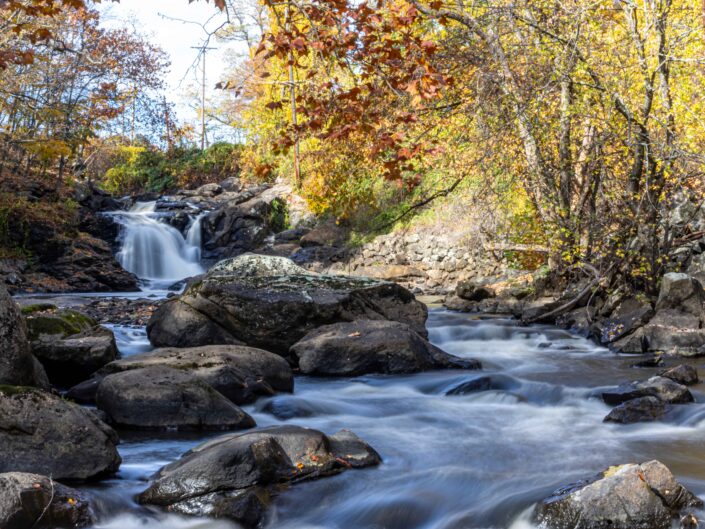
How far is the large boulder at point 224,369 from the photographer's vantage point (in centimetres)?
713

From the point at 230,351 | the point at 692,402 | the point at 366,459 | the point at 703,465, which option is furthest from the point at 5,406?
the point at 692,402

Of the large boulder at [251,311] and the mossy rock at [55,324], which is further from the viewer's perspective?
the large boulder at [251,311]

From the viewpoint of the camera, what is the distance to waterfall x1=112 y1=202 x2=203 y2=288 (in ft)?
70.2

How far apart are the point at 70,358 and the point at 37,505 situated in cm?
390

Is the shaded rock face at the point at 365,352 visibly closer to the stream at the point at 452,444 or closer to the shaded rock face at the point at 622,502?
the stream at the point at 452,444

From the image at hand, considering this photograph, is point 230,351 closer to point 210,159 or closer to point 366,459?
point 366,459

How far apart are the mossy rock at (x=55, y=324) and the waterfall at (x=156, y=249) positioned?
1098 centimetres

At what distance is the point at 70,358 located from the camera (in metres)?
7.71

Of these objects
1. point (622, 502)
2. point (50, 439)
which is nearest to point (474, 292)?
point (622, 502)

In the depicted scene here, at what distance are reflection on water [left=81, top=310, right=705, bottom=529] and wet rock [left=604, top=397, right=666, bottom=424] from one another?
0.41 ft

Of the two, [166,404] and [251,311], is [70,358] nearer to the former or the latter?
[166,404]

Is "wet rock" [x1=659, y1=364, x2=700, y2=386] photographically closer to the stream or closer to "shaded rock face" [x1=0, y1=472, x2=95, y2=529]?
the stream

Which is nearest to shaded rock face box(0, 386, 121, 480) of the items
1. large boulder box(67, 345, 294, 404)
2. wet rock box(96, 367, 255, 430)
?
wet rock box(96, 367, 255, 430)

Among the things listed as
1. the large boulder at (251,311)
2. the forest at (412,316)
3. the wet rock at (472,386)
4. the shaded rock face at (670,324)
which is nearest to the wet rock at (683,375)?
the forest at (412,316)
